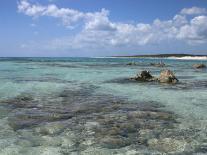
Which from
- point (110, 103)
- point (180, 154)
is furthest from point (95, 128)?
point (110, 103)

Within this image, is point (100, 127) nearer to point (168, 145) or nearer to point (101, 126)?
point (101, 126)

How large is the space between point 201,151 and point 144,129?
8.20 feet

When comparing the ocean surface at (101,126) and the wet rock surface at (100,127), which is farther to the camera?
the wet rock surface at (100,127)

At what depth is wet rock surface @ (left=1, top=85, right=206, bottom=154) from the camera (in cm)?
873

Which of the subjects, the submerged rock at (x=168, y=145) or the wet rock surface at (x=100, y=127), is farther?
the wet rock surface at (x=100, y=127)

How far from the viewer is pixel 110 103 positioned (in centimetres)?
1580

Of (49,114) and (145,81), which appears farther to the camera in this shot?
(145,81)

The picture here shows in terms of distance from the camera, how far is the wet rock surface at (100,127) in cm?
873

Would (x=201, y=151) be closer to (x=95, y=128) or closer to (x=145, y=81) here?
(x=95, y=128)

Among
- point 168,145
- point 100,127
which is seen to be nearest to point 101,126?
point 100,127

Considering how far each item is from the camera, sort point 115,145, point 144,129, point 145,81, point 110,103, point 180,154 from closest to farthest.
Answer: point 180,154 → point 115,145 → point 144,129 → point 110,103 → point 145,81

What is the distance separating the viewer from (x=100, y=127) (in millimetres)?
10773

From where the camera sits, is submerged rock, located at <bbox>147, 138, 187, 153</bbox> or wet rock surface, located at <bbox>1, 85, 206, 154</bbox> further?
wet rock surface, located at <bbox>1, 85, 206, 154</bbox>

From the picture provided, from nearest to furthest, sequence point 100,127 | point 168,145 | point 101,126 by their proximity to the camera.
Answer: point 168,145
point 100,127
point 101,126
